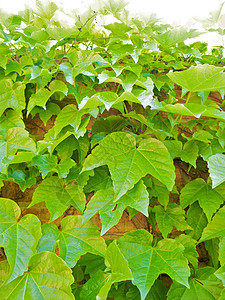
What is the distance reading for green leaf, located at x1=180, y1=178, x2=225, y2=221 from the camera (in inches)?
35.7

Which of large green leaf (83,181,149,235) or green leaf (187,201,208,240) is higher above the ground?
large green leaf (83,181,149,235)

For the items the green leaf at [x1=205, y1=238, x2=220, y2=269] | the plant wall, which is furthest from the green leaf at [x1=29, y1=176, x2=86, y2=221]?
the green leaf at [x1=205, y1=238, x2=220, y2=269]

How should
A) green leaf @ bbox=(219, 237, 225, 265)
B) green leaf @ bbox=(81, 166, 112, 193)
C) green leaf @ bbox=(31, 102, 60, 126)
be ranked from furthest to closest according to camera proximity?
green leaf @ bbox=(31, 102, 60, 126), green leaf @ bbox=(81, 166, 112, 193), green leaf @ bbox=(219, 237, 225, 265)

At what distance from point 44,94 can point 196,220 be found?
779 millimetres

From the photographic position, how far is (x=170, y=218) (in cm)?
97

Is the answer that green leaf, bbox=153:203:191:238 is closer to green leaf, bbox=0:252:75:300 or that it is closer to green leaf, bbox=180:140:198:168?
green leaf, bbox=180:140:198:168

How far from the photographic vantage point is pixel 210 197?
0.94m

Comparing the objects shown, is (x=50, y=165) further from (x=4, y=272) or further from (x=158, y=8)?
(x=158, y=8)

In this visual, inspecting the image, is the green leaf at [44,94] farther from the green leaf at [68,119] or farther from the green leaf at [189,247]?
the green leaf at [189,247]

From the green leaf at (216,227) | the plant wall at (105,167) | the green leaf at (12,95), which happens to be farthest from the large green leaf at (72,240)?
the green leaf at (12,95)

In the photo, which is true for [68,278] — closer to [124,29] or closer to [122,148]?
[122,148]

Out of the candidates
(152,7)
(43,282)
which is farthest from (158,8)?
(43,282)

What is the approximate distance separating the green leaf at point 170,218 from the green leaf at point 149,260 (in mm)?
97

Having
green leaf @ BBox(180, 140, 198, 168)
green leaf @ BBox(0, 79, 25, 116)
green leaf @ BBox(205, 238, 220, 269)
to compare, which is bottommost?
green leaf @ BBox(205, 238, 220, 269)
